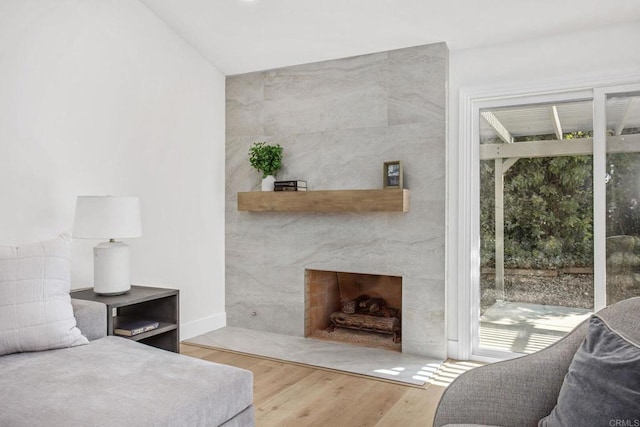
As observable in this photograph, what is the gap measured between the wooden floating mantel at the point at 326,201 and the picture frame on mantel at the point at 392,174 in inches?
4.3

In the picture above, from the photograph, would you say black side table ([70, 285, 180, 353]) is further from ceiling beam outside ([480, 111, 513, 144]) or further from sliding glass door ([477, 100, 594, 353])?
ceiling beam outside ([480, 111, 513, 144])

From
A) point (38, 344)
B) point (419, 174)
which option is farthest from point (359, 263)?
point (38, 344)

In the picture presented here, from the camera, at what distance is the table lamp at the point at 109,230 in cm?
277

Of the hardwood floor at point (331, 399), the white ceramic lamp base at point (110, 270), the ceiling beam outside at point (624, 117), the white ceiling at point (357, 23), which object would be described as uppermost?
the white ceiling at point (357, 23)

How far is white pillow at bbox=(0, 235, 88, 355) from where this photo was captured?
2086 mm

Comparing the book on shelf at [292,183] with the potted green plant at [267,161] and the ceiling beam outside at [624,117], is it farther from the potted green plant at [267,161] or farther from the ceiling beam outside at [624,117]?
the ceiling beam outside at [624,117]

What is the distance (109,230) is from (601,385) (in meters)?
2.53

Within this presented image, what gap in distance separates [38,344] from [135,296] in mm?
749

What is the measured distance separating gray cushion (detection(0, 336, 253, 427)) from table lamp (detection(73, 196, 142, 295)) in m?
0.71

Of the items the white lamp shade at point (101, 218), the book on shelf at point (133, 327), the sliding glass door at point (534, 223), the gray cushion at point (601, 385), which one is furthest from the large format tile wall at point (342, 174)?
the gray cushion at point (601, 385)

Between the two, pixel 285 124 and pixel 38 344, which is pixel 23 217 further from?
pixel 285 124

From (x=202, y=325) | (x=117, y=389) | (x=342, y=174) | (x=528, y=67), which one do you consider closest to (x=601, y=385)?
(x=117, y=389)
